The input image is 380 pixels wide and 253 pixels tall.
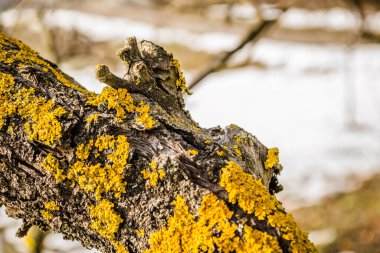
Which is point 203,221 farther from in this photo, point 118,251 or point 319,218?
point 319,218

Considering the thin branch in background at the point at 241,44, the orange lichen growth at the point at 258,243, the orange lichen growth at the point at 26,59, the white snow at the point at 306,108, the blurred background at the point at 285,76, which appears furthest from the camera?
the white snow at the point at 306,108

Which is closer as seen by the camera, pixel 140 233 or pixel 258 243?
pixel 258 243

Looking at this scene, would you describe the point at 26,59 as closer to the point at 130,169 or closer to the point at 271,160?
the point at 130,169

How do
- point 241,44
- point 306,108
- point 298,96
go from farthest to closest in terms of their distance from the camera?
point 298,96, point 306,108, point 241,44

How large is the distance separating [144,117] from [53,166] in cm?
28

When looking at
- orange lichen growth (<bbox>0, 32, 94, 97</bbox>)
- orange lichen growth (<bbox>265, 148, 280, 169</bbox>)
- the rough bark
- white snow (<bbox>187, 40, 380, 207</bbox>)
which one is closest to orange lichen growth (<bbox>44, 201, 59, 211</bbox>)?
the rough bark

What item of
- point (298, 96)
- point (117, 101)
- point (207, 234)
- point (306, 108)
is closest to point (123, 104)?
point (117, 101)

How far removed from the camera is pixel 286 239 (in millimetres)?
980

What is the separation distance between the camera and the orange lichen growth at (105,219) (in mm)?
1070

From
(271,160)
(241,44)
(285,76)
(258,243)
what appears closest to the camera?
(258,243)

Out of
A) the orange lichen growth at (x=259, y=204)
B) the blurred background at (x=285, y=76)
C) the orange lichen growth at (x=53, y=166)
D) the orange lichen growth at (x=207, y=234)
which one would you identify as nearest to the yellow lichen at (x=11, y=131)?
the orange lichen growth at (x=53, y=166)

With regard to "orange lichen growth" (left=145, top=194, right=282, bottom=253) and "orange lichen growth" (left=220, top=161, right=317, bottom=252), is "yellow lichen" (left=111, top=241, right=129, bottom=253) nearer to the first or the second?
"orange lichen growth" (left=145, top=194, right=282, bottom=253)

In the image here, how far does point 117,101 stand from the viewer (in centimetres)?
115

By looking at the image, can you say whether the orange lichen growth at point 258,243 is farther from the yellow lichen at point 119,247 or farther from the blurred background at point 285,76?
the blurred background at point 285,76
